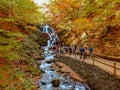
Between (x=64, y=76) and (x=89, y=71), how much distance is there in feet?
9.17

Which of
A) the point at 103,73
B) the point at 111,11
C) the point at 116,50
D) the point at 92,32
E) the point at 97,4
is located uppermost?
the point at 97,4

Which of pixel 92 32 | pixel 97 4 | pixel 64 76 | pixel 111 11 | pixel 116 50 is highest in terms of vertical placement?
pixel 97 4

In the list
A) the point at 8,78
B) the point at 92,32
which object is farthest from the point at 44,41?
the point at 8,78

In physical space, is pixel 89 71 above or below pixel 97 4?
below

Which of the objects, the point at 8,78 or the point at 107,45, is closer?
the point at 8,78

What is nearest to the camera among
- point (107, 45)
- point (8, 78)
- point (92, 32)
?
point (8, 78)

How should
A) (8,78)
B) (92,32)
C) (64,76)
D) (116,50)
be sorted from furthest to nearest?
(92,32), (116,50), (64,76), (8,78)

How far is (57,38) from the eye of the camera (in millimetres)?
43812

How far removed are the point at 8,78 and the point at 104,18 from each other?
1475 cm

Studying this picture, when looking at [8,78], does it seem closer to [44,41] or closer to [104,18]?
[104,18]

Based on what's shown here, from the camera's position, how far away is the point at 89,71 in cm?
1555

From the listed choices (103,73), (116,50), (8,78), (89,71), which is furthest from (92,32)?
(8,78)

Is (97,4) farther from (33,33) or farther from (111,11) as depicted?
(33,33)

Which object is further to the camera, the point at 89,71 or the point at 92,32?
the point at 92,32
